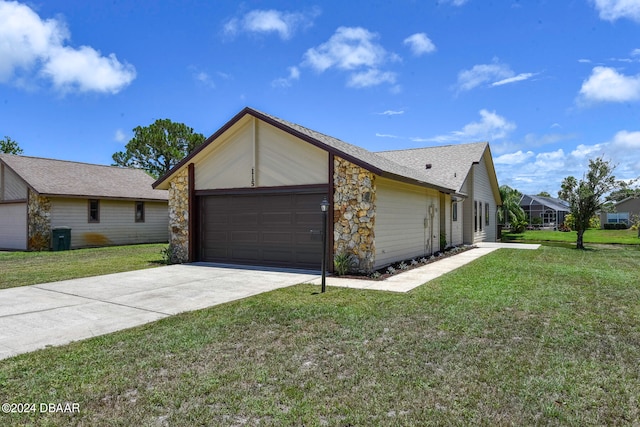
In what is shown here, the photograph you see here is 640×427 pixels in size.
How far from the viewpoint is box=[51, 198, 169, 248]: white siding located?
61.5ft

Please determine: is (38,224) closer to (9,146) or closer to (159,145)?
(159,145)

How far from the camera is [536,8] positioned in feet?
37.9

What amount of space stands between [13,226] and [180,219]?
39.0 feet

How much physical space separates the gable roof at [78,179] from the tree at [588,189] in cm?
2109

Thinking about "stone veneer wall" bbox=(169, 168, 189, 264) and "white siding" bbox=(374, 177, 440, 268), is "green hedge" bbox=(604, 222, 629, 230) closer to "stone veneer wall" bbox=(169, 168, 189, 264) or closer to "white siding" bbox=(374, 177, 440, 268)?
"white siding" bbox=(374, 177, 440, 268)

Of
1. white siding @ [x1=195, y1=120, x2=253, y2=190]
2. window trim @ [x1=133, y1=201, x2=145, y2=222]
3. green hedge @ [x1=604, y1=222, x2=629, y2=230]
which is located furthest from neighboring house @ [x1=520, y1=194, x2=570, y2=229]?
white siding @ [x1=195, y1=120, x2=253, y2=190]

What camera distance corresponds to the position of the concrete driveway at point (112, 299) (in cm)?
509

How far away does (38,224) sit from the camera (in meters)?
17.9

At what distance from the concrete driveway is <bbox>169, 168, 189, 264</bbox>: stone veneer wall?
193cm

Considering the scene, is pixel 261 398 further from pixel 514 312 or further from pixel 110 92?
pixel 110 92

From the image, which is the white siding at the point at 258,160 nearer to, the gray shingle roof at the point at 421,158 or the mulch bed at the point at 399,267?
the gray shingle roof at the point at 421,158

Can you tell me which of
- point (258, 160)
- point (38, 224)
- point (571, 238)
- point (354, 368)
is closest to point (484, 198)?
point (571, 238)

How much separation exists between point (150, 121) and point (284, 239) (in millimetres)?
31776

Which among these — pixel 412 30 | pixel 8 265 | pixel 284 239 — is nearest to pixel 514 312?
pixel 284 239
